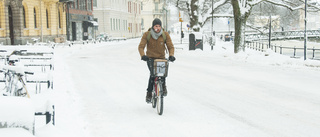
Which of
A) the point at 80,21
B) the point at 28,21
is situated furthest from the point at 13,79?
the point at 80,21

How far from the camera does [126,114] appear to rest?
295 inches

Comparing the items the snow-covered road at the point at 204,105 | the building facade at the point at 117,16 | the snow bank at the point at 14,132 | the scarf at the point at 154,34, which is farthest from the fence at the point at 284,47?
the building facade at the point at 117,16

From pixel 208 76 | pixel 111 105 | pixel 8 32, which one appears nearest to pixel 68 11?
pixel 8 32

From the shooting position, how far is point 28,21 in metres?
35.0

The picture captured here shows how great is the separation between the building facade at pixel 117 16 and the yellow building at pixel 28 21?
19733 millimetres

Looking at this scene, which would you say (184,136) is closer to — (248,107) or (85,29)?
(248,107)

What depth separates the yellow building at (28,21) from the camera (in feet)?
103

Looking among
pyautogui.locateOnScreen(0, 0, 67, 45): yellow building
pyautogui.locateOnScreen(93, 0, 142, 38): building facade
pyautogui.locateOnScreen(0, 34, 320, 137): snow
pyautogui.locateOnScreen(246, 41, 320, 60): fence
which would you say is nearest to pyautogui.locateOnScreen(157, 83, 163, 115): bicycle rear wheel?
pyautogui.locateOnScreen(0, 34, 320, 137): snow

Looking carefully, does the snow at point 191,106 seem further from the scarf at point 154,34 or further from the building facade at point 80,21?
the building facade at point 80,21

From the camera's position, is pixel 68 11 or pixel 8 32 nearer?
pixel 8 32

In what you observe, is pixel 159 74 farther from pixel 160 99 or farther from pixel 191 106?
pixel 191 106

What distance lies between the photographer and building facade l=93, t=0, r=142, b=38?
63406mm

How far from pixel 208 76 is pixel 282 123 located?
680 cm

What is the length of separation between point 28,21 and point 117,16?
3390 centimetres
